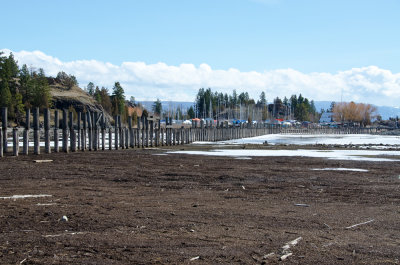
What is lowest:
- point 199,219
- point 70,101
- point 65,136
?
point 199,219

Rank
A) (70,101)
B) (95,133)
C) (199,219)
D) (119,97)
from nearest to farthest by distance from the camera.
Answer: (199,219) → (95,133) → (70,101) → (119,97)

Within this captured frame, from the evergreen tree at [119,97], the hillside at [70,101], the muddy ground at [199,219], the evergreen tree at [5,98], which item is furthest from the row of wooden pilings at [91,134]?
the evergreen tree at [119,97]

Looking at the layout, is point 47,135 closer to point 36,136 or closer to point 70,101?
point 36,136

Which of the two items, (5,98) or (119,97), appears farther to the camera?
(119,97)

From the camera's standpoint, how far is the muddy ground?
8.03 meters

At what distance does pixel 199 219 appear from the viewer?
10953 millimetres

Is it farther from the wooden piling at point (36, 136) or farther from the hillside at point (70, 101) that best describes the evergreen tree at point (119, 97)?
the wooden piling at point (36, 136)

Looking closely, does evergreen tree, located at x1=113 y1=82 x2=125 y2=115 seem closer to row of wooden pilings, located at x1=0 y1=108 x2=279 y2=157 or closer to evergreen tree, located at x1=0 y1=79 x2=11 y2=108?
evergreen tree, located at x1=0 y1=79 x2=11 y2=108

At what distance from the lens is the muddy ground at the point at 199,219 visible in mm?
8031

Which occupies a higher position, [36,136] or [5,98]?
[5,98]

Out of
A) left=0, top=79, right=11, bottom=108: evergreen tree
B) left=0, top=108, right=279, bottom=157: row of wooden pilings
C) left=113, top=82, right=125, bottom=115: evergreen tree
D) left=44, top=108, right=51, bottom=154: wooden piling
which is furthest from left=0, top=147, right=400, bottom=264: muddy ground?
left=113, top=82, right=125, bottom=115: evergreen tree

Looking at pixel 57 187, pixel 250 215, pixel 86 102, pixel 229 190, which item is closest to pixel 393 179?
pixel 229 190

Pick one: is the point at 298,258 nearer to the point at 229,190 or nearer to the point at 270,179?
the point at 229,190

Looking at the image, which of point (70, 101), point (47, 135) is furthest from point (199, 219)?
point (70, 101)
